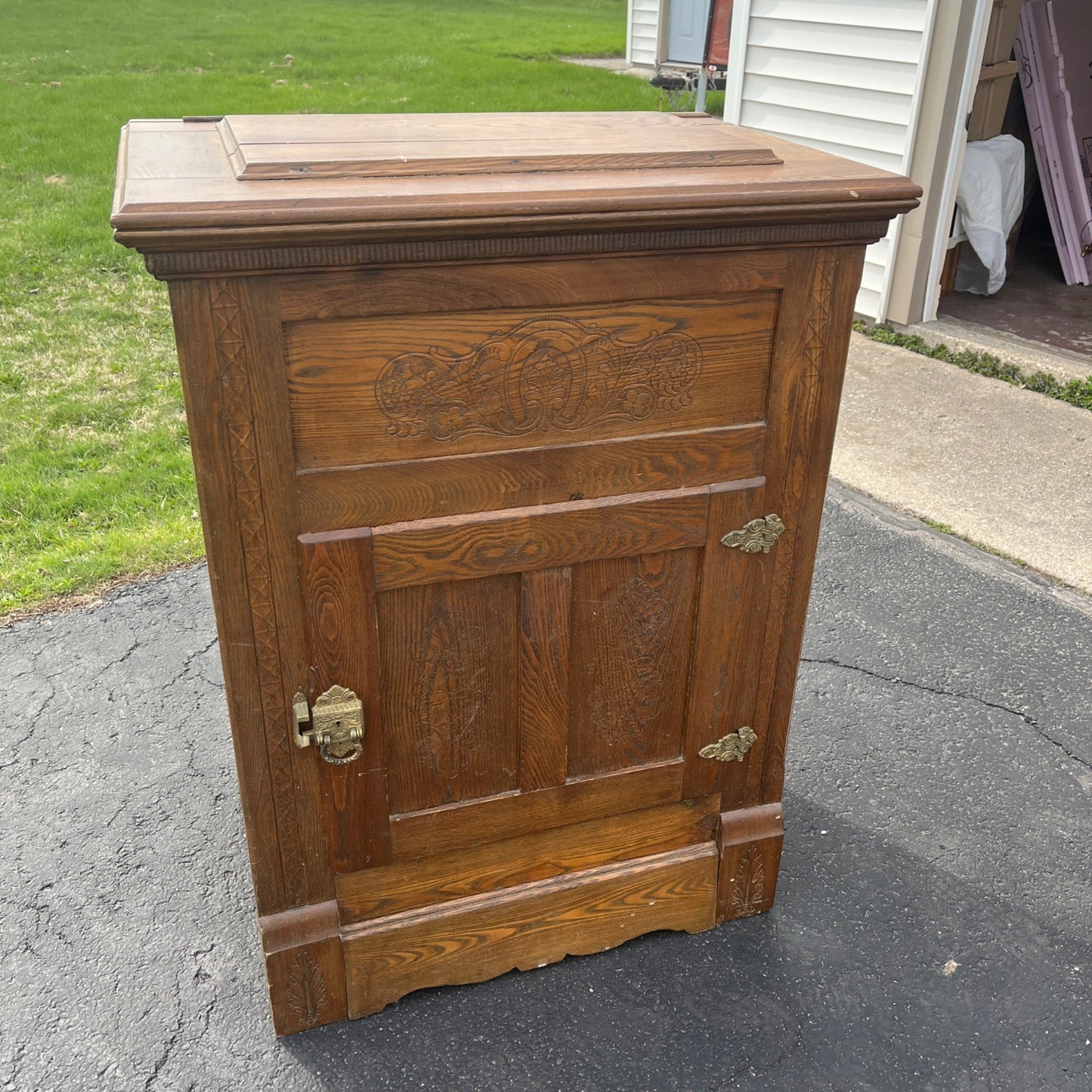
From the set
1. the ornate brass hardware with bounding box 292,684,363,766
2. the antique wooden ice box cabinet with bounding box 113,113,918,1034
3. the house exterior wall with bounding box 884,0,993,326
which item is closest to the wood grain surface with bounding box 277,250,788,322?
the antique wooden ice box cabinet with bounding box 113,113,918,1034

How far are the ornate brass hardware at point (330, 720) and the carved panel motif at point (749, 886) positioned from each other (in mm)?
891

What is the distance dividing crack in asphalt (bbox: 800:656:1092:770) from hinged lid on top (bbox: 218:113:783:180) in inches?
63.3

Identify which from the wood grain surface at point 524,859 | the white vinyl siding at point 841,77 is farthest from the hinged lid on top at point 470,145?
the white vinyl siding at point 841,77

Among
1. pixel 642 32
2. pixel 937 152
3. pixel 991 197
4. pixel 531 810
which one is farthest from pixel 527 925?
pixel 642 32

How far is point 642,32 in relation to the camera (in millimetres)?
11992

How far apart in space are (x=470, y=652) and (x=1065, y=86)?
5.35 m

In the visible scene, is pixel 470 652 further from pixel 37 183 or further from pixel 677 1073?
pixel 37 183

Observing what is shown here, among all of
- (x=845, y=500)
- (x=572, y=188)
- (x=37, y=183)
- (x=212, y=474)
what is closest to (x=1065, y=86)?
(x=845, y=500)

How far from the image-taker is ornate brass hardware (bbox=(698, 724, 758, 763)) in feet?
6.45

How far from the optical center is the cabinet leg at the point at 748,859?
207 centimetres

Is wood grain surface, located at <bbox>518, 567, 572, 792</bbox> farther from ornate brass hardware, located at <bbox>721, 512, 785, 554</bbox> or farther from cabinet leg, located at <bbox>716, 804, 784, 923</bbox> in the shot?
cabinet leg, located at <bbox>716, 804, 784, 923</bbox>

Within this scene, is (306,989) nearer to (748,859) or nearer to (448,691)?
(448,691)

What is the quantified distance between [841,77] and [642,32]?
25.6ft

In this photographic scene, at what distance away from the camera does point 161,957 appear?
2.07 meters
